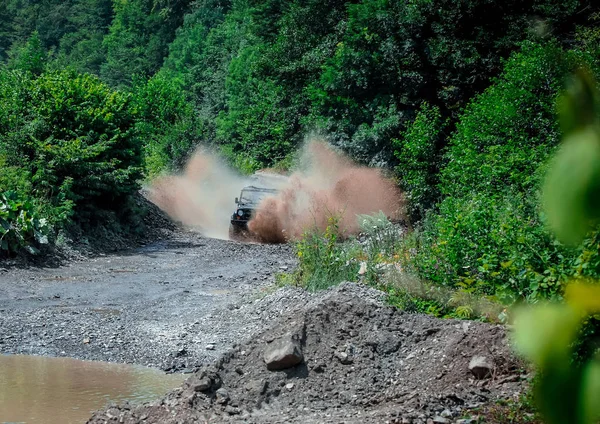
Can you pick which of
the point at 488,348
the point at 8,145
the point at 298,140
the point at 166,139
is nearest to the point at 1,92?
the point at 8,145

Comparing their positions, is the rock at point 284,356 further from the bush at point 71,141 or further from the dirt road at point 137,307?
the bush at point 71,141

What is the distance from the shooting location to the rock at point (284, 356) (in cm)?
799

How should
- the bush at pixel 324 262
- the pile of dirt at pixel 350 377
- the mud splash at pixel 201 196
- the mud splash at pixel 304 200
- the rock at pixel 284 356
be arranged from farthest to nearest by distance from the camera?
the mud splash at pixel 201 196
the mud splash at pixel 304 200
the bush at pixel 324 262
the rock at pixel 284 356
the pile of dirt at pixel 350 377

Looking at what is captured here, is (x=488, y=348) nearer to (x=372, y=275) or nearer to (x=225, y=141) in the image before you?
(x=372, y=275)

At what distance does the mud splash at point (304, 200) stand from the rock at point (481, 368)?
546 inches

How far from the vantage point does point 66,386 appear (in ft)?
30.6

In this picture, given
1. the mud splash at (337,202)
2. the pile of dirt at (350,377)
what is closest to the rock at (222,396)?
the pile of dirt at (350,377)

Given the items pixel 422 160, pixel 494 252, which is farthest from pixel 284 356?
pixel 422 160

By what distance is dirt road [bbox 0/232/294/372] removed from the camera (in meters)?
10.9

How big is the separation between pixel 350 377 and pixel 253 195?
62.2ft

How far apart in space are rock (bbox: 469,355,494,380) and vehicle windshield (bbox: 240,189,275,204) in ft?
62.8

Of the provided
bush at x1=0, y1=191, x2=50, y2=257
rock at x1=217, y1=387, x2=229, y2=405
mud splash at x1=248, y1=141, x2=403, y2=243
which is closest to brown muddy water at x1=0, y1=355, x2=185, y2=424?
rock at x1=217, y1=387, x2=229, y2=405

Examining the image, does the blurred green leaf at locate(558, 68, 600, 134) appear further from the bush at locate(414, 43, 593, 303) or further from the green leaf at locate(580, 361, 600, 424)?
the green leaf at locate(580, 361, 600, 424)

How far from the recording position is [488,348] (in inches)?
301
